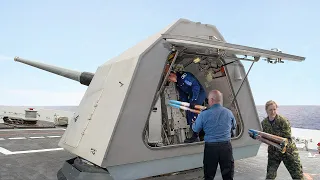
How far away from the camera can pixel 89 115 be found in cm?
435

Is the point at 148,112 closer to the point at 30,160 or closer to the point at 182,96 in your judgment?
the point at 182,96

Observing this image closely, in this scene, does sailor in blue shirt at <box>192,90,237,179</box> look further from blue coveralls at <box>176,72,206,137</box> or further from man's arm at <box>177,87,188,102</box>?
man's arm at <box>177,87,188,102</box>

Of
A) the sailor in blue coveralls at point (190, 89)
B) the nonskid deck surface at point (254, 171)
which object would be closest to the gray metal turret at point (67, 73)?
the sailor in blue coveralls at point (190, 89)

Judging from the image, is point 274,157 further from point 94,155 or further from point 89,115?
point 89,115

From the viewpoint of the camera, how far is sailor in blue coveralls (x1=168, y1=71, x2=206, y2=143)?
4.82 metres

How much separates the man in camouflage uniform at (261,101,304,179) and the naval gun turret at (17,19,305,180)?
34.5 inches

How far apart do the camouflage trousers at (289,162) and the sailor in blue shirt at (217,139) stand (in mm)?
1109

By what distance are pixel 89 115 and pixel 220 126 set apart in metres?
2.21

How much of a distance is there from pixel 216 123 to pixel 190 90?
174 cm

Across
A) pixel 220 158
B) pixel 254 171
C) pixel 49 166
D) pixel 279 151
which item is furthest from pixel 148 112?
pixel 49 166

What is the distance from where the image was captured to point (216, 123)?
3.33m

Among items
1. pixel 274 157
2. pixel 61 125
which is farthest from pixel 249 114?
pixel 61 125

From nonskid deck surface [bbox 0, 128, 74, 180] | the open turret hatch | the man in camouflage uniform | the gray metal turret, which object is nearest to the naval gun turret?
the open turret hatch

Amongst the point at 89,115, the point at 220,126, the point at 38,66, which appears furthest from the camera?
the point at 38,66
